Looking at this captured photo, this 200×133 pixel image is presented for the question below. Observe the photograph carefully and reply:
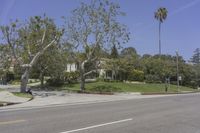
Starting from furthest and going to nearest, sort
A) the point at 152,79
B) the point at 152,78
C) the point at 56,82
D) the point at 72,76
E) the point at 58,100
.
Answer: the point at 152,78
the point at 152,79
the point at 72,76
the point at 56,82
the point at 58,100

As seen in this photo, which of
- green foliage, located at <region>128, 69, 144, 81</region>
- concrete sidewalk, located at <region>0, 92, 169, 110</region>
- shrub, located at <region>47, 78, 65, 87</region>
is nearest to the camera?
concrete sidewalk, located at <region>0, 92, 169, 110</region>

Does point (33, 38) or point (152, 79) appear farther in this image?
point (152, 79)

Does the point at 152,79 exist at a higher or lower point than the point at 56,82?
higher

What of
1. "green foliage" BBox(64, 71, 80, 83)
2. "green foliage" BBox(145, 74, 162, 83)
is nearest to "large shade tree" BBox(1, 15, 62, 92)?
"green foliage" BBox(64, 71, 80, 83)

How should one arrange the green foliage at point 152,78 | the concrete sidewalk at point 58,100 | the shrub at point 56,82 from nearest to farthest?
the concrete sidewalk at point 58,100
the shrub at point 56,82
the green foliage at point 152,78

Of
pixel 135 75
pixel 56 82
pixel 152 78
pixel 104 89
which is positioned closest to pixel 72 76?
pixel 56 82

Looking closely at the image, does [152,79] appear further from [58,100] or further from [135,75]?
[58,100]

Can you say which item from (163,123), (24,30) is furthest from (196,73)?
(163,123)

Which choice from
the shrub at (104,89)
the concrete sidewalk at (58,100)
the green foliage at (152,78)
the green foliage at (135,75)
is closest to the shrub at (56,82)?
the shrub at (104,89)

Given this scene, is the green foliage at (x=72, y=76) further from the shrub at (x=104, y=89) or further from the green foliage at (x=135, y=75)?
the shrub at (x=104, y=89)

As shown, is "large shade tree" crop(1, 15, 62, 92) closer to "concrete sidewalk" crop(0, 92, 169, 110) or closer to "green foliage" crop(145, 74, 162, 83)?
"concrete sidewalk" crop(0, 92, 169, 110)

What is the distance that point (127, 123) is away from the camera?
13031mm

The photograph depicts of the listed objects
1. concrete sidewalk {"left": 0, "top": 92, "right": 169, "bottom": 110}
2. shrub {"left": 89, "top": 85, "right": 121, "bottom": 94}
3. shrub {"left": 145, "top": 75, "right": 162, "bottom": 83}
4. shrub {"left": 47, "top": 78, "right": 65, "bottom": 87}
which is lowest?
concrete sidewalk {"left": 0, "top": 92, "right": 169, "bottom": 110}

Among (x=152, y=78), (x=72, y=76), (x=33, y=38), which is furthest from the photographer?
(x=152, y=78)
